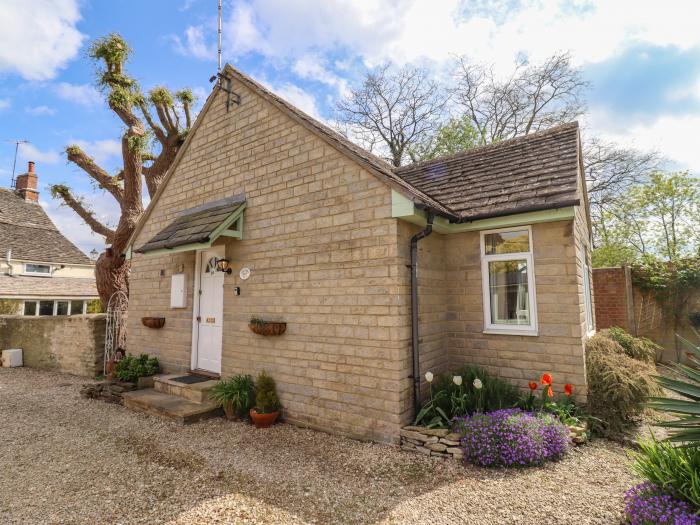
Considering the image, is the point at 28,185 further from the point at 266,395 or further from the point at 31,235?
the point at 266,395

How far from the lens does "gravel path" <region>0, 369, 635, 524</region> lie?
3598 millimetres

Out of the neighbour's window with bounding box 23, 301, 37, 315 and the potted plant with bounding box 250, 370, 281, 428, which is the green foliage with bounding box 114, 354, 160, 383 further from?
the neighbour's window with bounding box 23, 301, 37, 315

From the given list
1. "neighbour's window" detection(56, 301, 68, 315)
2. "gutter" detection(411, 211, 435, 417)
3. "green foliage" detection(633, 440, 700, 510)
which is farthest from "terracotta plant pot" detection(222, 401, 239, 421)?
"neighbour's window" detection(56, 301, 68, 315)

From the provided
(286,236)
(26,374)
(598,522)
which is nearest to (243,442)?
(286,236)

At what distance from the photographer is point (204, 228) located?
275 inches

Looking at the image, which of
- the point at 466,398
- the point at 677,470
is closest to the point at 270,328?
the point at 466,398

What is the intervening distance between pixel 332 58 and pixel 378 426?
31.2ft

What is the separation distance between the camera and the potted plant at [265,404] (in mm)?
6091

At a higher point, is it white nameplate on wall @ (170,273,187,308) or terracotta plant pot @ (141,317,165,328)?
white nameplate on wall @ (170,273,187,308)

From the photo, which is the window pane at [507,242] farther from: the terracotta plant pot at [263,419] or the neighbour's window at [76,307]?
the neighbour's window at [76,307]

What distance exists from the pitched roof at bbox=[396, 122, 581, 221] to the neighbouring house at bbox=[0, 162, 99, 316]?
22365 millimetres

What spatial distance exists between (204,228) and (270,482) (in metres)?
4.67

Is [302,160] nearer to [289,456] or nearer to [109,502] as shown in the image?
[289,456]

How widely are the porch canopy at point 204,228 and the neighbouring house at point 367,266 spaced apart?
1.8 inches
